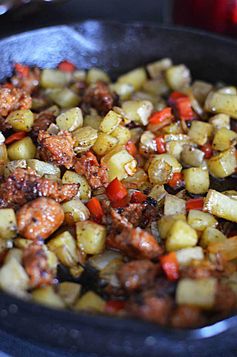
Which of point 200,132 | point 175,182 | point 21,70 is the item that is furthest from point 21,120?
point 200,132

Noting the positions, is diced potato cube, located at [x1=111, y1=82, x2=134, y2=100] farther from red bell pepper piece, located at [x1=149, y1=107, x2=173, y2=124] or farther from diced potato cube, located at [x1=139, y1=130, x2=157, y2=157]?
diced potato cube, located at [x1=139, y1=130, x2=157, y2=157]

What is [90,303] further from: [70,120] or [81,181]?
[70,120]

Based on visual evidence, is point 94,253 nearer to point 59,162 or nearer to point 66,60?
point 59,162

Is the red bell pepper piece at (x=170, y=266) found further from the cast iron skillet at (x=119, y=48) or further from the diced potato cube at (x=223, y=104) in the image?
the cast iron skillet at (x=119, y=48)

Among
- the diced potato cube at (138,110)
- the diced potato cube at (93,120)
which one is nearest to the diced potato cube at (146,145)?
the diced potato cube at (138,110)

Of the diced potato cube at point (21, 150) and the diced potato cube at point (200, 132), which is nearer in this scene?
the diced potato cube at point (21, 150)

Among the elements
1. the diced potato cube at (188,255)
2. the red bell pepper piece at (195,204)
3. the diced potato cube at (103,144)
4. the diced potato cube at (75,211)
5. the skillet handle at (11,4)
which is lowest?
the red bell pepper piece at (195,204)
